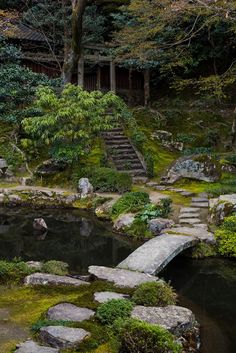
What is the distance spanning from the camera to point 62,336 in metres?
6.55

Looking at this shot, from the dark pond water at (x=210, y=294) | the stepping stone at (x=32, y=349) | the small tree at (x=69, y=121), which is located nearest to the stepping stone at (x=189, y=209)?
the dark pond water at (x=210, y=294)

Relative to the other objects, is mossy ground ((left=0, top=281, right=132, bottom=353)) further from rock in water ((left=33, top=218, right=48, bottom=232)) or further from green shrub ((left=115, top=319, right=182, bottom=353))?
rock in water ((left=33, top=218, right=48, bottom=232))

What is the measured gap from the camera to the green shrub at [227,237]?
1197 centimetres

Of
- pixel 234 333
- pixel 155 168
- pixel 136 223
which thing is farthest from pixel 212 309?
pixel 155 168

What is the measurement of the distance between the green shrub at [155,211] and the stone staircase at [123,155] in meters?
4.94

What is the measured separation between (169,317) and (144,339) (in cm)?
140

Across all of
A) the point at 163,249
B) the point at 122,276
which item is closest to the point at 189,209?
the point at 163,249

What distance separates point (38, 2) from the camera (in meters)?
26.8

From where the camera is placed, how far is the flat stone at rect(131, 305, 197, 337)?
7.31m

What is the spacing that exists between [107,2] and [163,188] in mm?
15590

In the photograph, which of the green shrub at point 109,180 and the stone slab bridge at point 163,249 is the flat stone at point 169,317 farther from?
the green shrub at point 109,180

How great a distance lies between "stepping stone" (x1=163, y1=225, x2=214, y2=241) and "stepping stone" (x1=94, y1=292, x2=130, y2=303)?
4.35 meters

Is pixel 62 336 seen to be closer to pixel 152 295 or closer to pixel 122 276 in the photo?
pixel 152 295

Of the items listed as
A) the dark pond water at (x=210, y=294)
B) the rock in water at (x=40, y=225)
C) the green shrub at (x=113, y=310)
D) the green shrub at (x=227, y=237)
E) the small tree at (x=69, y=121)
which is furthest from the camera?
the small tree at (x=69, y=121)
